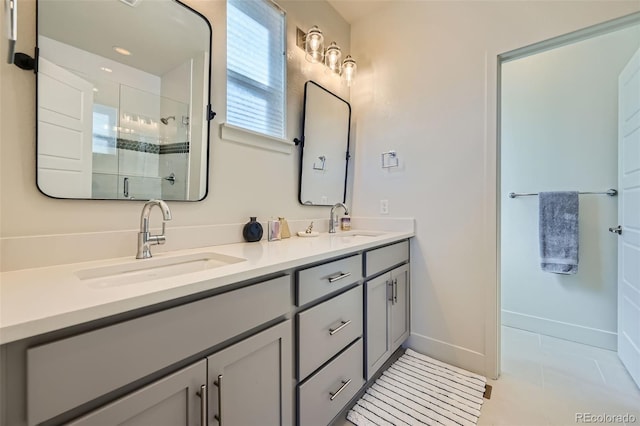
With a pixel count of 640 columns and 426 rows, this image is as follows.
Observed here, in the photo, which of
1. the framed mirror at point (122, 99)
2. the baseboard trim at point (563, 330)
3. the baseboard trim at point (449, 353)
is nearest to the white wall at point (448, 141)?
the baseboard trim at point (449, 353)

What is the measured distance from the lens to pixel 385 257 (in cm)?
167

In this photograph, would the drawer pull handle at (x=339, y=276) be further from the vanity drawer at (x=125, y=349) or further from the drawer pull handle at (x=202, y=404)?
the drawer pull handle at (x=202, y=404)

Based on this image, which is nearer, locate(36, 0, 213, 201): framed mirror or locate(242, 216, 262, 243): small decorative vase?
locate(36, 0, 213, 201): framed mirror

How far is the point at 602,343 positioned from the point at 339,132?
255 cm

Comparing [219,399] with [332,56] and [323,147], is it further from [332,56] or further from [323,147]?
[332,56]

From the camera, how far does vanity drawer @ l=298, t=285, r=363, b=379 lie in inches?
42.6

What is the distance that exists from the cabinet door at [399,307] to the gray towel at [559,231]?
4.08 feet

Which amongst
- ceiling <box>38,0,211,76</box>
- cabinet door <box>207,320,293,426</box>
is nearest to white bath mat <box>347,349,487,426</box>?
cabinet door <box>207,320,293,426</box>

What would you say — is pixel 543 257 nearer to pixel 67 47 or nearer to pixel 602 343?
pixel 602 343

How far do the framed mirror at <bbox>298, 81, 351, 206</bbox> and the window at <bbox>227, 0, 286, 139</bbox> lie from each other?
0.75ft

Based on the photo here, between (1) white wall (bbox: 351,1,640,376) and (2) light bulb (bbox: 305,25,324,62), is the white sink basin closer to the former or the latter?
(1) white wall (bbox: 351,1,640,376)

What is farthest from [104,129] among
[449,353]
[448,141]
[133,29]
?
[449,353]

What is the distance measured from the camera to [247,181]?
158 centimetres

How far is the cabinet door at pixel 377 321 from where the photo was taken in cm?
149
